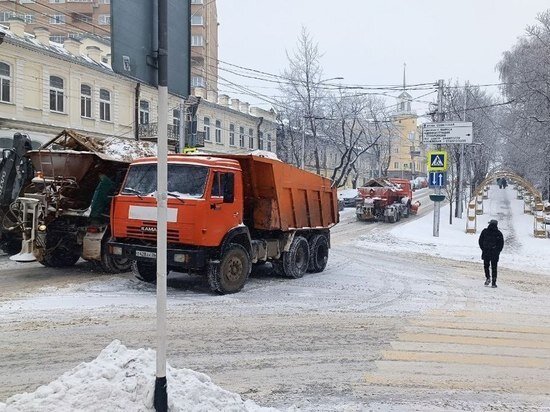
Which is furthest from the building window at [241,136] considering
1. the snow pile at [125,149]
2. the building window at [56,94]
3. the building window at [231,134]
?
the snow pile at [125,149]

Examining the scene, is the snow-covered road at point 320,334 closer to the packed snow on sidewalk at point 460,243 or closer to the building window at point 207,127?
the packed snow on sidewalk at point 460,243

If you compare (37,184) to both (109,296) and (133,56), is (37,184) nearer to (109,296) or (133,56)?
(109,296)

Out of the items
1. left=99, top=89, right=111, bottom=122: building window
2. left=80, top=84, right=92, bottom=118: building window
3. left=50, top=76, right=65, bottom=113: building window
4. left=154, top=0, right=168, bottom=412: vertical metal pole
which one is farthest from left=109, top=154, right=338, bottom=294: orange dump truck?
left=99, top=89, right=111, bottom=122: building window

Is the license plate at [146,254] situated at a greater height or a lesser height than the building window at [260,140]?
lesser

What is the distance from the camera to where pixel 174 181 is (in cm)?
1010

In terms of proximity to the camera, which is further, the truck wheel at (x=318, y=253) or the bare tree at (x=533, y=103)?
the bare tree at (x=533, y=103)

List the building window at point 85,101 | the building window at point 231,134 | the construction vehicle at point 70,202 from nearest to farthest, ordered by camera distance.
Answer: the construction vehicle at point 70,202 → the building window at point 85,101 → the building window at point 231,134

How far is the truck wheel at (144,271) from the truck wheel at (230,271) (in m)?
1.63

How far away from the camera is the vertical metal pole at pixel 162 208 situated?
391 centimetres

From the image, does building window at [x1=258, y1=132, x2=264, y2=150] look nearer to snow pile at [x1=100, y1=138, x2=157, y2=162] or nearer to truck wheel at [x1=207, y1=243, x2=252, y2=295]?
snow pile at [x1=100, y1=138, x2=157, y2=162]

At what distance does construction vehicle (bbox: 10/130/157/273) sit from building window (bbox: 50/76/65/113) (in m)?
16.4

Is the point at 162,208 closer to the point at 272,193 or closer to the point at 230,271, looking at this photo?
the point at 230,271

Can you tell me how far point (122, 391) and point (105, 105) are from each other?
98.6ft

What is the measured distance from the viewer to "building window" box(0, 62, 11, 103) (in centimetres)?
2495
